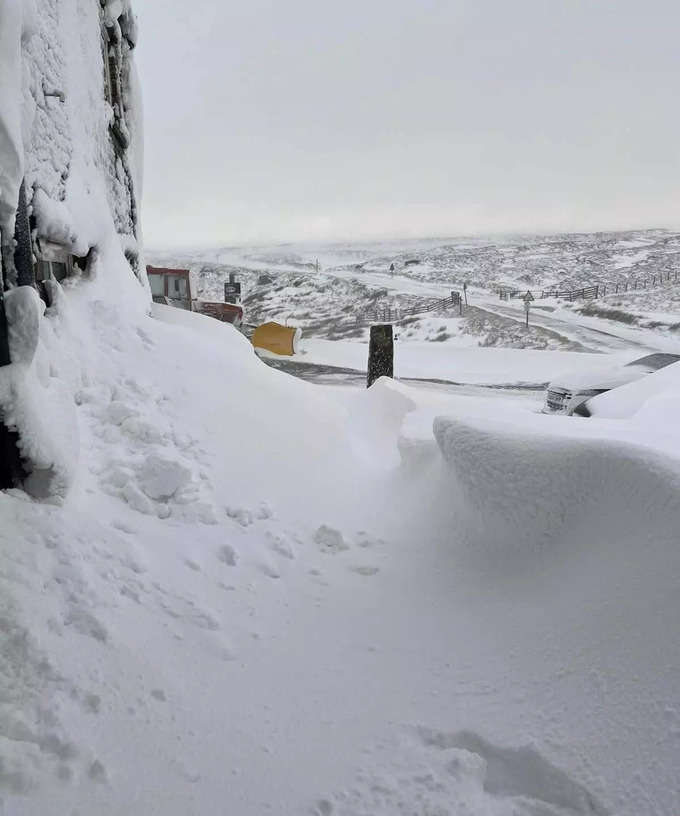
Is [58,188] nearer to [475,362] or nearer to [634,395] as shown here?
[634,395]

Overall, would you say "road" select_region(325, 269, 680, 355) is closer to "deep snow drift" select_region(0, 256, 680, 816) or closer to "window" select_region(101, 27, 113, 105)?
"window" select_region(101, 27, 113, 105)

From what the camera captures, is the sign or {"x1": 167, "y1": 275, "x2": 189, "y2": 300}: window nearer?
{"x1": 167, "y1": 275, "x2": 189, "y2": 300}: window

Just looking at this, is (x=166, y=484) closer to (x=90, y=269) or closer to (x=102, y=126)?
(x=90, y=269)

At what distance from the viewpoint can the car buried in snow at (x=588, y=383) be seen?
25.7 ft

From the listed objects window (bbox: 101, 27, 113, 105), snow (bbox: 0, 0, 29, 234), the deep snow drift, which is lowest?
the deep snow drift

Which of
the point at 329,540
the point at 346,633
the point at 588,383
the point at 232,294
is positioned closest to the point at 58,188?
the point at 329,540

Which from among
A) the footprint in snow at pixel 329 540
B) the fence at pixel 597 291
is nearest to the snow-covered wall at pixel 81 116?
the footprint in snow at pixel 329 540

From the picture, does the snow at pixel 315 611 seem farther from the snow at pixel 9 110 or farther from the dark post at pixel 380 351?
the dark post at pixel 380 351

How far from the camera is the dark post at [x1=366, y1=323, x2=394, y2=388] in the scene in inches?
441

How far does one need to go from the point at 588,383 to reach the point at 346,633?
22.0 ft

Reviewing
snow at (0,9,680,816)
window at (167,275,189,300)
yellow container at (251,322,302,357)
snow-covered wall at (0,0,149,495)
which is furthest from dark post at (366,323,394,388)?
window at (167,275,189,300)

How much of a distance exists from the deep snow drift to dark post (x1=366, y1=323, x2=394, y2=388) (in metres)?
7.53

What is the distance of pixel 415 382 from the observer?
51.3 feet

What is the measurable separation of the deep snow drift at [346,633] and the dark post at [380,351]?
7.53 m
